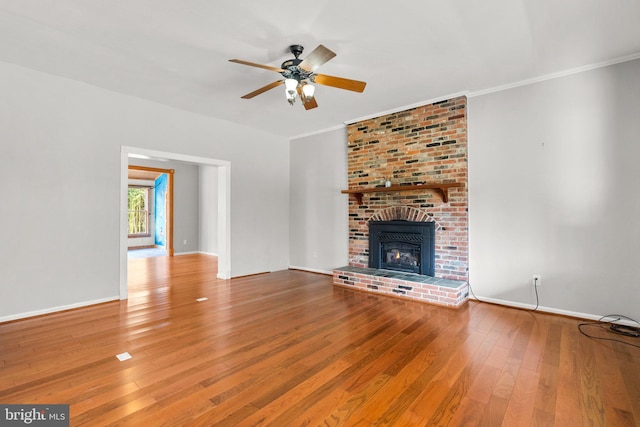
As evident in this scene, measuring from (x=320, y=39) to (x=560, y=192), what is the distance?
10.2 feet

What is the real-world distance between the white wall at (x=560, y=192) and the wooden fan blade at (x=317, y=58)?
2.49m

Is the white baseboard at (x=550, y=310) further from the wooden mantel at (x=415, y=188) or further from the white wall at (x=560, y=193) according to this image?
the wooden mantel at (x=415, y=188)

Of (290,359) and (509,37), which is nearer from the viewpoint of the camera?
(290,359)

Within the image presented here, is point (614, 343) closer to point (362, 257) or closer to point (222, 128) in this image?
point (362, 257)

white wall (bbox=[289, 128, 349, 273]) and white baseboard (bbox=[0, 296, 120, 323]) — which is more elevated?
white wall (bbox=[289, 128, 349, 273])

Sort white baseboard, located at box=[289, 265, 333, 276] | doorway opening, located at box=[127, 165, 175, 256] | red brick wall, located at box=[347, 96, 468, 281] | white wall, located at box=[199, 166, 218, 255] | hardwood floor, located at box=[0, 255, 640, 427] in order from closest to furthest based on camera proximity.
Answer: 1. hardwood floor, located at box=[0, 255, 640, 427]
2. red brick wall, located at box=[347, 96, 468, 281]
3. white baseboard, located at box=[289, 265, 333, 276]
4. white wall, located at box=[199, 166, 218, 255]
5. doorway opening, located at box=[127, 165, 175, 256]

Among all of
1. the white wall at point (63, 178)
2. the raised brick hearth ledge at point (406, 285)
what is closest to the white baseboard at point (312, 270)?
the raised brick hearth ledge at point (406, 285)

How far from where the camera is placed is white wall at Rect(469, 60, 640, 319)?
10.0 ft

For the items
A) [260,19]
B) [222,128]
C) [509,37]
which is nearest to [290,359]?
[260,19]

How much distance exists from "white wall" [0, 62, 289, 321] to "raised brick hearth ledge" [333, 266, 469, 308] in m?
3.26

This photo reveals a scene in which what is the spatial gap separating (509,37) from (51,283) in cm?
545

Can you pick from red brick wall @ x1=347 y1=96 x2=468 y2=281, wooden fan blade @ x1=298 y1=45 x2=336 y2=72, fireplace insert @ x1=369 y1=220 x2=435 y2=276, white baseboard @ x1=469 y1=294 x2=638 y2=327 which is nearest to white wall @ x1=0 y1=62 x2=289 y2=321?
wooden fan blade @ x1=298 y1=45 x2=336 y2=72

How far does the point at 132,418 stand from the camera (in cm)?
166

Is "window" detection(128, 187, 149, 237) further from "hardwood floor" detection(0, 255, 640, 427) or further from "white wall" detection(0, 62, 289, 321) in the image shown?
"hardwood floor" detection(0, 255, 640, 427)
